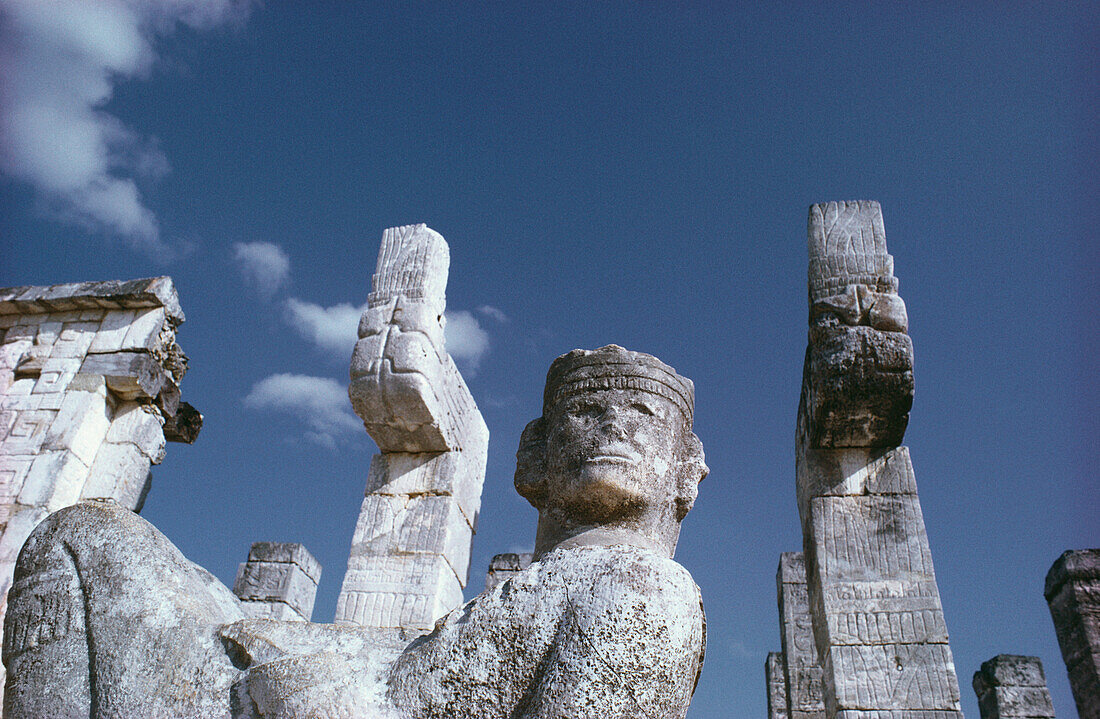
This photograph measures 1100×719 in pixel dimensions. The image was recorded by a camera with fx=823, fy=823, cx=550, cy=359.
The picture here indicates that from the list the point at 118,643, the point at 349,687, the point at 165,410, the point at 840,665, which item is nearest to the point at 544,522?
the point at 349,687

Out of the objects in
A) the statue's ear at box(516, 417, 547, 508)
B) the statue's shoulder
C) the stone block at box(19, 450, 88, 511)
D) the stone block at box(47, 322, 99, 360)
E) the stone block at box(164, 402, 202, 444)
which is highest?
the stone block at box(47, 322, 99, 360)

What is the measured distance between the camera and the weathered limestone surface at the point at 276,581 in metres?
11.3

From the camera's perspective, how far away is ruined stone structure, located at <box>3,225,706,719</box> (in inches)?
83.8

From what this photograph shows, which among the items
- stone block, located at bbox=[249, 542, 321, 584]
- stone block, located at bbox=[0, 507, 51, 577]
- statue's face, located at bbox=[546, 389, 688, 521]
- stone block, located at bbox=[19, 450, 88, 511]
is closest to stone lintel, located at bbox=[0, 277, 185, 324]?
stone block, located at bbox=[19, 450, 88, 511]

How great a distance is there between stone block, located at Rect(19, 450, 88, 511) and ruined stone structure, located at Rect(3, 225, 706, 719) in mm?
5301

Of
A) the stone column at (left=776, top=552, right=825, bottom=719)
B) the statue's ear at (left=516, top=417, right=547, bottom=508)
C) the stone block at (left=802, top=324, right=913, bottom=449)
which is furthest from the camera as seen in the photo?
the stone column at (left=776, top=552, right=825, bottom=719)

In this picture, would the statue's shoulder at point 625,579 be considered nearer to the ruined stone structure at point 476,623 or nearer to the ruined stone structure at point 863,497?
the ruined stone structure at point 476,623

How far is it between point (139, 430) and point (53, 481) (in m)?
0.90

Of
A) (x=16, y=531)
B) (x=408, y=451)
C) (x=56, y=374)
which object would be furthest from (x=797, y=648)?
(x=56, y=374)

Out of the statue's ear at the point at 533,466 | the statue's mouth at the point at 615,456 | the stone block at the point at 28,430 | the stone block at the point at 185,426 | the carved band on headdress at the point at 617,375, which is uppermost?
the stone block at the point at 185,426

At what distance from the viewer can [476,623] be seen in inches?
88.3

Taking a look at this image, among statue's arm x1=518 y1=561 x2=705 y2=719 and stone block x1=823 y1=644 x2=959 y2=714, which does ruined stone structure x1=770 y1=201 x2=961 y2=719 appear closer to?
stone block x1=823 y1=644 x2=959 y2=714

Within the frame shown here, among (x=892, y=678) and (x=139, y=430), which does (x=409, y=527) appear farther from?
(x=892, y=678)

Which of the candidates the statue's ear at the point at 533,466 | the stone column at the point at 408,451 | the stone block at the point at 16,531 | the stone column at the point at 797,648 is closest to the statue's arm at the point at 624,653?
the statue's ear at the point at 533,466
